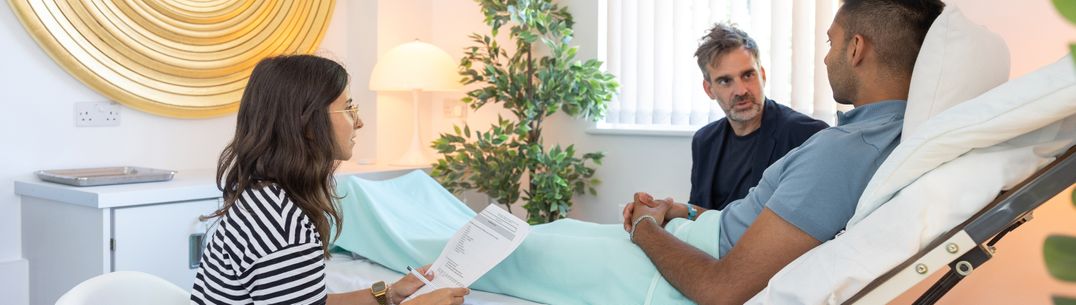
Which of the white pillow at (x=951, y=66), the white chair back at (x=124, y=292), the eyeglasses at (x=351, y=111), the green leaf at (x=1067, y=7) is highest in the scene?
the white pillow at (x=951, y=66)

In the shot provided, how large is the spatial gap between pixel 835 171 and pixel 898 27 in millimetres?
287

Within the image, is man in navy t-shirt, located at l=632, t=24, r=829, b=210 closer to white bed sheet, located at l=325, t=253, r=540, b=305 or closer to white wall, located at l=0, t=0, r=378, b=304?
white bed sheet, located at l=325, t=253, r=540, b=305

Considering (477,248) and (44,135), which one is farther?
(44,135)

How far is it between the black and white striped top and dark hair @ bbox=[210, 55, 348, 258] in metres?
0.03

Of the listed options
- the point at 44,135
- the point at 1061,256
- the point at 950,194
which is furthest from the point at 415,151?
the point at 1061,256

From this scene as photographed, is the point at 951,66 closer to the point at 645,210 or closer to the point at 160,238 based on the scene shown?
the point at 645,210

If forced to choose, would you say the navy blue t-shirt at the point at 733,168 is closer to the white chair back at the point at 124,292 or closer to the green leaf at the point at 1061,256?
the white chair back at the point at 124,292

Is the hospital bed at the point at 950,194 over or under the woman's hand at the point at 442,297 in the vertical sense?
over

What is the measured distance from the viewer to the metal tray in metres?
2.54

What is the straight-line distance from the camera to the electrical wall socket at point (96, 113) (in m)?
2.86

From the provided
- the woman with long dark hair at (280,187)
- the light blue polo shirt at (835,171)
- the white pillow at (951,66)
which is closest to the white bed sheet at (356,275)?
the woman with long dark hair at (280,187)

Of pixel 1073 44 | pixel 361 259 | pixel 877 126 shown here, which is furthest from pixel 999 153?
pixel 361 259

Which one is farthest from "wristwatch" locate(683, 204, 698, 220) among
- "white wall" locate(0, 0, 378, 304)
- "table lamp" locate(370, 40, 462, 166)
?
"white wall" locate(0, 0, 378, 304)

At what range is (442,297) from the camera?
1.48 m
